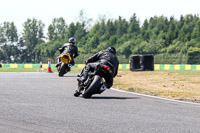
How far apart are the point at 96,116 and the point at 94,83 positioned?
283cm

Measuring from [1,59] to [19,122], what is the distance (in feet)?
372

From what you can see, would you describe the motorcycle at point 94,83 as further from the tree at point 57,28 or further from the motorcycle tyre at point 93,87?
the tree at point 57,28

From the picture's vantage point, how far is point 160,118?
22.6ft

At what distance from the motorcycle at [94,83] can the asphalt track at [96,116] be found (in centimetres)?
38

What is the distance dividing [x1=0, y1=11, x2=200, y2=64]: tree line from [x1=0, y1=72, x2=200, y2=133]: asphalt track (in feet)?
203

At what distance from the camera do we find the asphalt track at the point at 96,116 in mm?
5859

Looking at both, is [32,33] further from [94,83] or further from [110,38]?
[94,83]

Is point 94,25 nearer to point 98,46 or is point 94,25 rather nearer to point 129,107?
point 98,46

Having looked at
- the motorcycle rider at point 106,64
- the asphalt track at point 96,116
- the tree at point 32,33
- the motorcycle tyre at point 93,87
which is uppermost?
the tree at point 32,33

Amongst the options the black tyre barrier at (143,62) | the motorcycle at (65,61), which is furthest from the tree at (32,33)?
the motorcycle at (65,61)

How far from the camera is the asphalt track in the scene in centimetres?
586

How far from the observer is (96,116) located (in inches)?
274

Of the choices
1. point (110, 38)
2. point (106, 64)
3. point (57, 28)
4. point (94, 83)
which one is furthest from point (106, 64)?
point (57, 28)

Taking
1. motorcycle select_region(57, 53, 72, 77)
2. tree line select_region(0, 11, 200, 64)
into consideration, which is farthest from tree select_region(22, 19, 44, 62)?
motorcycle select_region(57, 53, 72, 77)
